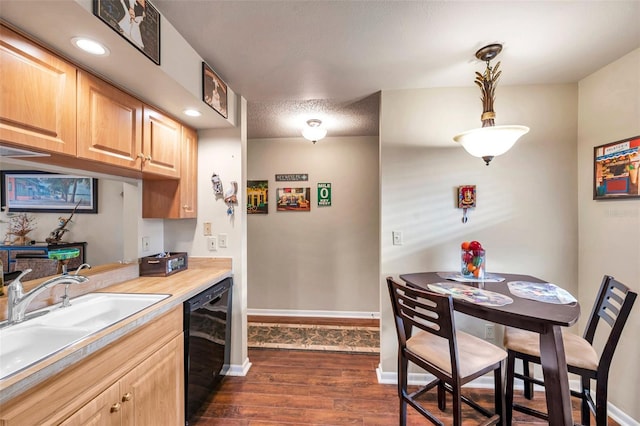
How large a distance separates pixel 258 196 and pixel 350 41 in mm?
2358

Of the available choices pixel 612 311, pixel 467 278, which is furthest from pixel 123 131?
pixel 612 311

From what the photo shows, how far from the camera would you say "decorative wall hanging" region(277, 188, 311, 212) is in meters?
3.45

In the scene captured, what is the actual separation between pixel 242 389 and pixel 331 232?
6.49ft

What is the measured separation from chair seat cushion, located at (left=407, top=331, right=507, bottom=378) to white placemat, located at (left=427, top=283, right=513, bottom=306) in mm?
287

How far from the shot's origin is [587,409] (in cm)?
151

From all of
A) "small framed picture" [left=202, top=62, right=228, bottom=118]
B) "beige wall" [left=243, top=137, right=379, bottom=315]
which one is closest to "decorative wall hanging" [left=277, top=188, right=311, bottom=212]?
"beige wall" [left=243, top=137, right=379, bottom=315]

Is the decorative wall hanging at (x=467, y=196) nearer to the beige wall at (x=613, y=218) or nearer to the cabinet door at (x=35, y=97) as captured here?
the beige wall at (x=613, y=218)

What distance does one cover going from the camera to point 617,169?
1.73 metres

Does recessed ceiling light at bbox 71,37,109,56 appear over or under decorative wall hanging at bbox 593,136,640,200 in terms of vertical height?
over

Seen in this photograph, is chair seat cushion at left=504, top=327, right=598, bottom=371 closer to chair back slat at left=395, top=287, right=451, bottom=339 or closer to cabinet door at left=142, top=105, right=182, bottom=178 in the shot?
chair back slat at left=395, top=287, right=451, bottom=339

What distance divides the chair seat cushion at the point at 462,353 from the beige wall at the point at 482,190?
62 cm

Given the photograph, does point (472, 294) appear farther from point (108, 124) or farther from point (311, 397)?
point (108, 124)

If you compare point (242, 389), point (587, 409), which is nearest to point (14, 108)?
point (242, 389)

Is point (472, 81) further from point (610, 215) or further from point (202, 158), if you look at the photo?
point (202, 158)
